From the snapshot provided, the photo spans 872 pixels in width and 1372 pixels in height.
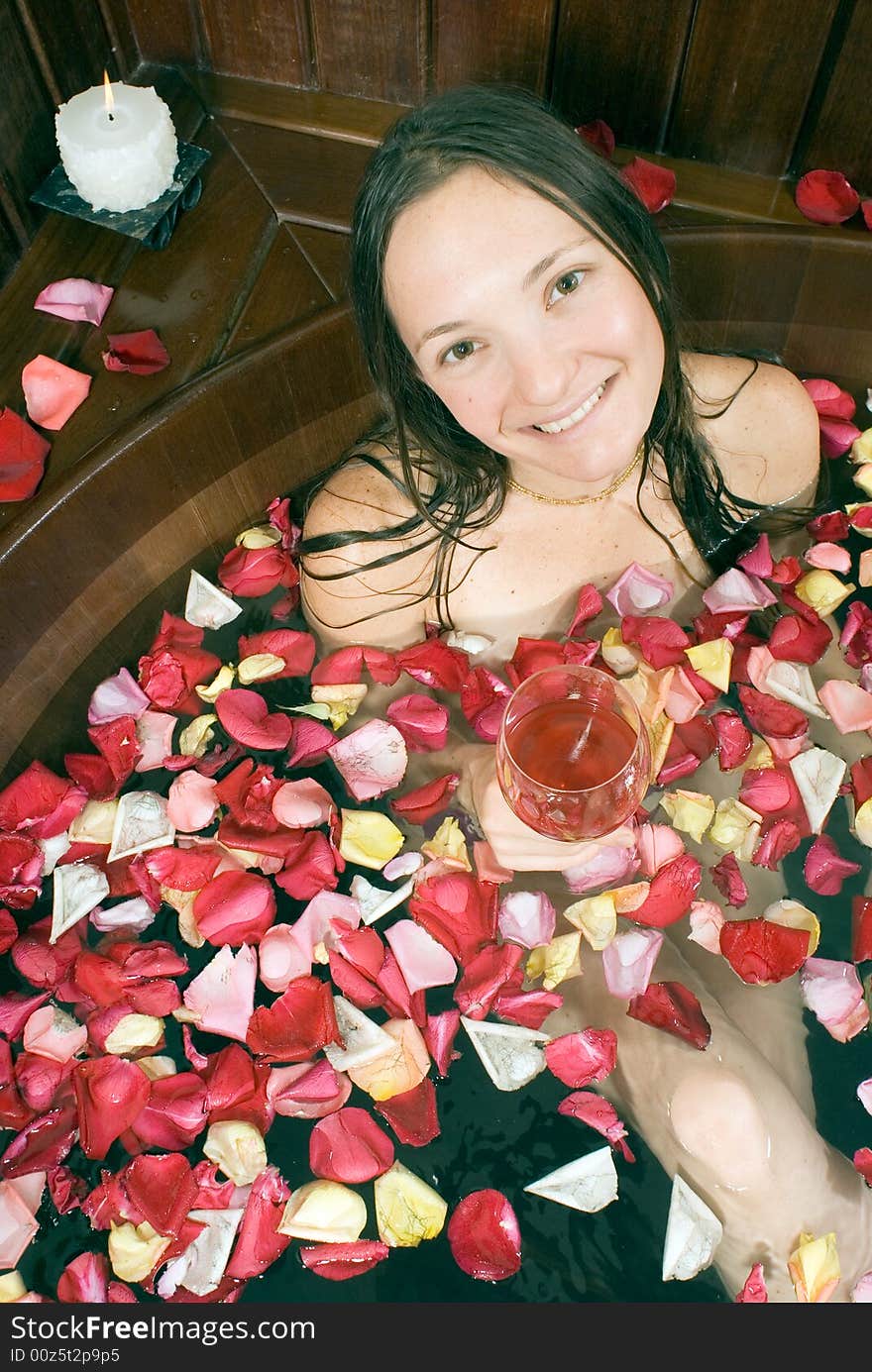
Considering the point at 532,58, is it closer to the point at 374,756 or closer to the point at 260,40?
the point at 260,40

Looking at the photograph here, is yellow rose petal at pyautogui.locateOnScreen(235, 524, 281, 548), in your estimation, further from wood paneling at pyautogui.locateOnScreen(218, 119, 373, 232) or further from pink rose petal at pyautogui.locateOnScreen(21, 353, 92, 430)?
wood paneling at pyautogui.locateOnScreen(218, 119, 373, 232)

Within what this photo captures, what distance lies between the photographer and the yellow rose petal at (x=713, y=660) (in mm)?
1755

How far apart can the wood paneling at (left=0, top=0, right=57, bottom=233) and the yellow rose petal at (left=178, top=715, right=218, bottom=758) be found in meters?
0.81

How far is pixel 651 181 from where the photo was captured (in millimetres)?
1927

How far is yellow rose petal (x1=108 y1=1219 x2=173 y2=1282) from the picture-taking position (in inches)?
58.0

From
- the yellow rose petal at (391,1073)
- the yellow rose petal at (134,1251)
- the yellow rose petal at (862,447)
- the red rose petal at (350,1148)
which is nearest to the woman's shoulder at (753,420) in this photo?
the yellow rose petal at (862,447)

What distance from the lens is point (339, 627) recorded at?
182cm

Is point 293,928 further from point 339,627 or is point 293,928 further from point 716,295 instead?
point 716,295

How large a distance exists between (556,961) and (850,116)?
4.46 feet

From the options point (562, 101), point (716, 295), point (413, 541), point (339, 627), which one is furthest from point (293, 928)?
point (562, 101)

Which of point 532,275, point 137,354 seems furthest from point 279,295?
point 532,275

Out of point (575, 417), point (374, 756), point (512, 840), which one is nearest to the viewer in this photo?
point (575, 417)

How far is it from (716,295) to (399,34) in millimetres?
651

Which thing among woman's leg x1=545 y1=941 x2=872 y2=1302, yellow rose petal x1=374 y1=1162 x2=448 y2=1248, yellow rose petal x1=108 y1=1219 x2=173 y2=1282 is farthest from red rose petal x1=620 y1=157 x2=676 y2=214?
yellow rose petal x1=108 y1=1219 x2=173 y2=1282
